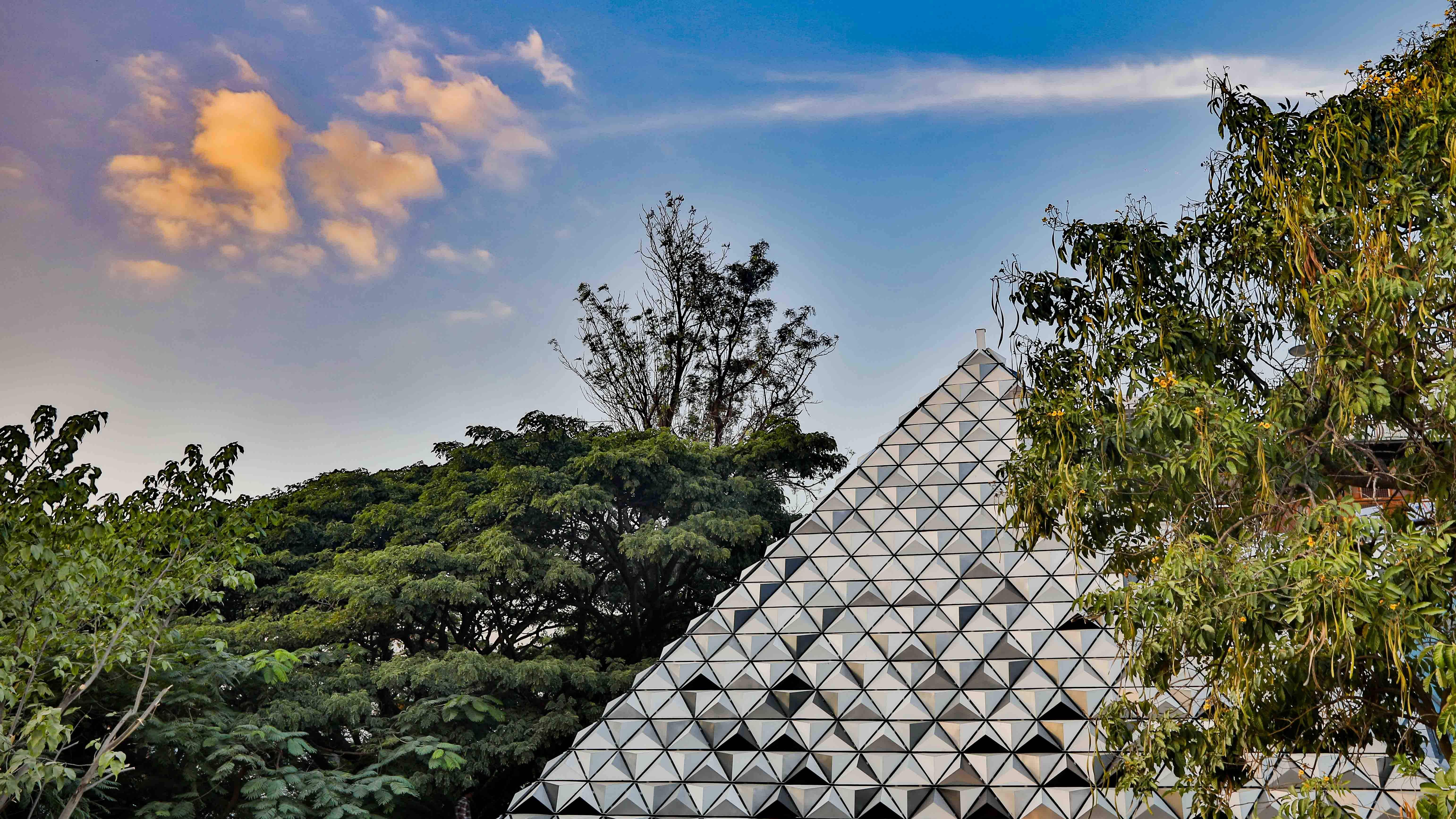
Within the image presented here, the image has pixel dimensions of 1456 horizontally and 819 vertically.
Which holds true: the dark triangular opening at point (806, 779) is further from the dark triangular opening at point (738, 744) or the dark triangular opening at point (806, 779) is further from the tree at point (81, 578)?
the tree at point (81, 578)

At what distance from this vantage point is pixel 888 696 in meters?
10.4

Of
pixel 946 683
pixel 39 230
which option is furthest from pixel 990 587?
pixel 39 230

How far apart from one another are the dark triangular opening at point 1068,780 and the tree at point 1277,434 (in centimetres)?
320

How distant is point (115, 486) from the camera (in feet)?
33.0

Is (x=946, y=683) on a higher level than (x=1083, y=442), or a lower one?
lower

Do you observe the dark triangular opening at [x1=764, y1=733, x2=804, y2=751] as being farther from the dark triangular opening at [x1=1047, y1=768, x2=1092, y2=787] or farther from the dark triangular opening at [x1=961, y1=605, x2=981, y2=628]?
the dark triangular opening at [x1=1047, y1=768, x2=1092, y2=787]

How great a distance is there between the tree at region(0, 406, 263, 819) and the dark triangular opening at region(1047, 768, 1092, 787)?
8469 millimetres

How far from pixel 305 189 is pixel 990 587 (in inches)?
470

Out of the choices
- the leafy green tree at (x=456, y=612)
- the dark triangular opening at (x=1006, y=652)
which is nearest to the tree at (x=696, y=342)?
the leafy green tree at (x=456, y=612)

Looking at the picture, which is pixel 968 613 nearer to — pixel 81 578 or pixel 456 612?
pixel 81 578

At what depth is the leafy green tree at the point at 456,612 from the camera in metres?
11.3

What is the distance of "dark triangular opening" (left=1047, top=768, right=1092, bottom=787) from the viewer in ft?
30.8

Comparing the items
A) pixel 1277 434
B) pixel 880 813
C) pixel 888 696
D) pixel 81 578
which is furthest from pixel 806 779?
pixel 81 578

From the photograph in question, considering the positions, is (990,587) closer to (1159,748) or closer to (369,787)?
(1159,748)
